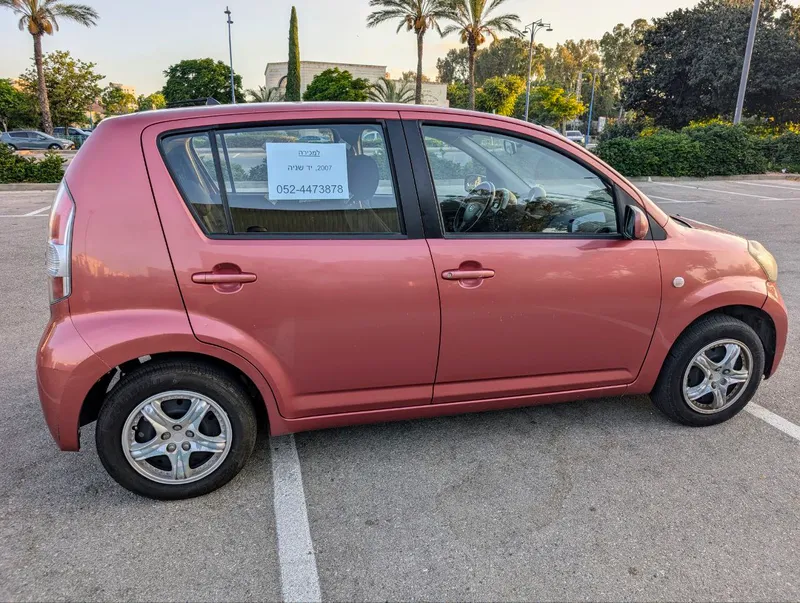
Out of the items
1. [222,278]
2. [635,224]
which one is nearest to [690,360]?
[635,224]

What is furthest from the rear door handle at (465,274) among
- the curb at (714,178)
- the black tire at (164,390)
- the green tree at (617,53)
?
the green tree at (617,53)

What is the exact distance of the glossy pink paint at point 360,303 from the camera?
7.77 ft

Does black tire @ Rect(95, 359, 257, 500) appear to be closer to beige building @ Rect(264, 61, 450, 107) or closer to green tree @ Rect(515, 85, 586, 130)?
green tree @ Rect(515, 85, 586, 130)

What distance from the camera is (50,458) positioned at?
2910 millimetres

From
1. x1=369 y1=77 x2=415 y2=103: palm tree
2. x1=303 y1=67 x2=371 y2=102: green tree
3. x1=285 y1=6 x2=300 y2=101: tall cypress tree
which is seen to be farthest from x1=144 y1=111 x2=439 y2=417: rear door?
x1=285 y1=6 x2=300 y2=101: tall cypress tree

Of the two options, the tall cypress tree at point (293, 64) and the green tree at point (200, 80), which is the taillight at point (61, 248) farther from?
the green tree at point (200, 80)

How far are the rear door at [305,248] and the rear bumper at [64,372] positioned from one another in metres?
0.46

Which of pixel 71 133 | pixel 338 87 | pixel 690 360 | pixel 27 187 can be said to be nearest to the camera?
pixel 690 360

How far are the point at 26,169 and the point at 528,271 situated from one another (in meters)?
17.4

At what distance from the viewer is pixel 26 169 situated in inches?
622

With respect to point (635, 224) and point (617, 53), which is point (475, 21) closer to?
point (635, 224)

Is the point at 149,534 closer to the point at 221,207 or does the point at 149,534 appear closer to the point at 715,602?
the point at 221,207

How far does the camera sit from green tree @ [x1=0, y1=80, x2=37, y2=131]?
140ft

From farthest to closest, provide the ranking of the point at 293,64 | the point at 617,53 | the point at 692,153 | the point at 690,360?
the point at 617,53, the point at 293,64, the point at 692,153, the point at 690,360
